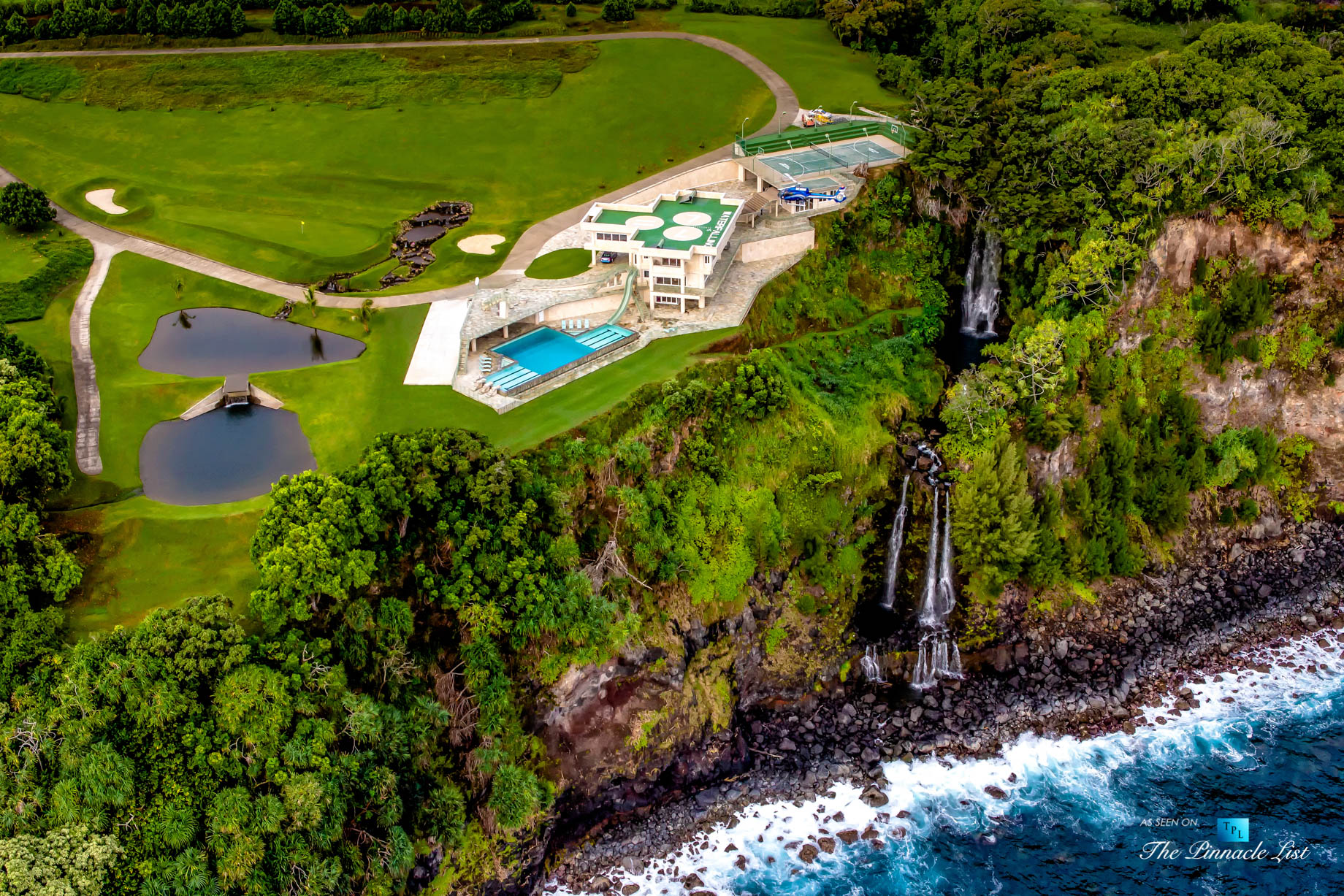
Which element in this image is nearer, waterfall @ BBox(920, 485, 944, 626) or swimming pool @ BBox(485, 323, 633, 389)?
waterfall @ BBox(920, 485, 944, 626)

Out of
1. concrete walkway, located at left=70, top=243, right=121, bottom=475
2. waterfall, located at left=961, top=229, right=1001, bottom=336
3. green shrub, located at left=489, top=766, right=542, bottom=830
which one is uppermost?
waterfall, located at left=961, top=229, right=1001, bottom=336

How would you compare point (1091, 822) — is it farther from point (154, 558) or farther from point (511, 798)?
point (154, 558)

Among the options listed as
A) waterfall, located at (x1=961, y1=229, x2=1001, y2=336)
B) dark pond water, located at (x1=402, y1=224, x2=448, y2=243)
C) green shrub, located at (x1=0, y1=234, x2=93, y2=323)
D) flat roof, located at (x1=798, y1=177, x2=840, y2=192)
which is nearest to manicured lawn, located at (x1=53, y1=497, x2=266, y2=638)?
green shrub, located at (x1=0, y1=234, x2=93, y2=323)

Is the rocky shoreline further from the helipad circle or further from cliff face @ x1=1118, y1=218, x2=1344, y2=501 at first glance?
the helipad circle

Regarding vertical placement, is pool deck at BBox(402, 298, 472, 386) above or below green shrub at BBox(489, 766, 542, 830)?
above

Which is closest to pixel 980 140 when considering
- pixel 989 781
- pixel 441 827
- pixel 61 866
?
pixel 989 781

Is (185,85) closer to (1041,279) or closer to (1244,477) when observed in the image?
(1041,279)

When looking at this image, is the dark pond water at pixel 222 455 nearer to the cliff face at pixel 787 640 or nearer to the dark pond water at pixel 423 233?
the cliff face at pixel 787 640

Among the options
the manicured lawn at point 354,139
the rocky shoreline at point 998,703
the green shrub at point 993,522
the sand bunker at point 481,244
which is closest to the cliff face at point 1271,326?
the rocky shoreline at point 998,703
